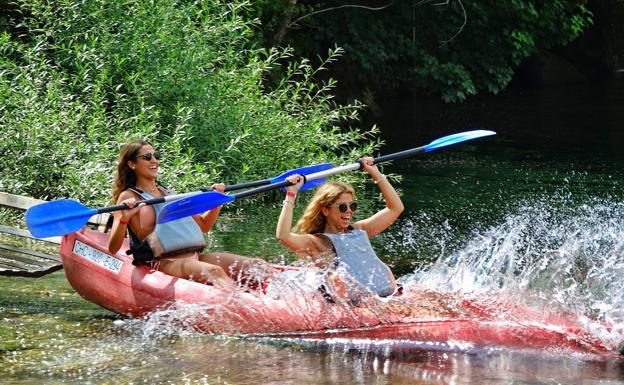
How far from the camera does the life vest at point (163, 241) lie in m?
6.43

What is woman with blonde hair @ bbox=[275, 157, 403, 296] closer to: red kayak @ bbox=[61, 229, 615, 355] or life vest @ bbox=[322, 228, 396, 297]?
life vest @ bbox=[322, 228, 396, 297]

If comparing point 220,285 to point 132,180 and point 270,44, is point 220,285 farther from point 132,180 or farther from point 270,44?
point 270,44

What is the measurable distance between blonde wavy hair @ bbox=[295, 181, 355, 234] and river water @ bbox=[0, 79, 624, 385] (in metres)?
0.70

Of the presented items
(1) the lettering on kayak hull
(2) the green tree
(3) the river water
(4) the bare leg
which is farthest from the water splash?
(2) the green tree

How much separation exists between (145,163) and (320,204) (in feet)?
3.49

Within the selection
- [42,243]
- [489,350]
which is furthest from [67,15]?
[489,350]

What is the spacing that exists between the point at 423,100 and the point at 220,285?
699 inches

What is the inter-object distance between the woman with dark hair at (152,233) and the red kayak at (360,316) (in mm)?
112

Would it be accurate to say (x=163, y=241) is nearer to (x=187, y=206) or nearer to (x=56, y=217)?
(x=187, y=206)

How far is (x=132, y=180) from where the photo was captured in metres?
6.57

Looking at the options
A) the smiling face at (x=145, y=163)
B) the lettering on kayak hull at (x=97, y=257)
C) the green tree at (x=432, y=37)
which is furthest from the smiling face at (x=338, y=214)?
the green tree at (x=432, y=37)

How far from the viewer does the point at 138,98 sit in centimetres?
1039

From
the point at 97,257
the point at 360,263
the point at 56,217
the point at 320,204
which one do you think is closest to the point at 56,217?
the point at 56,217

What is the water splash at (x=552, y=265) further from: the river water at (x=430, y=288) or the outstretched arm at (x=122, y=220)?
the outstretched arm at (x=122, y=220)
